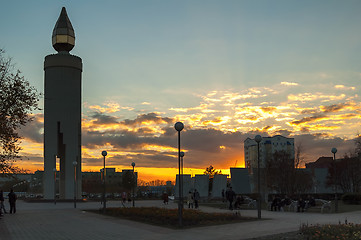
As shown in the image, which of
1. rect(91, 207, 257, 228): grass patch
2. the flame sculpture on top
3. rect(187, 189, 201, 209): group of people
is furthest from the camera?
the flame sculpture on top

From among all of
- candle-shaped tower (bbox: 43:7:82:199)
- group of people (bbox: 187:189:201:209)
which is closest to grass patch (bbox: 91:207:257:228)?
group of people (bbox: 187:189:201:209)

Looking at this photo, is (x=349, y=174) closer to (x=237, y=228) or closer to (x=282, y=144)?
(x=237, y=228)

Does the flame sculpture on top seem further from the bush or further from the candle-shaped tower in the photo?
the bush

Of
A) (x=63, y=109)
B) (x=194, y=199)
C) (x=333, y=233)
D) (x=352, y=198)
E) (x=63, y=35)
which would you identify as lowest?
(x=352, y=198)

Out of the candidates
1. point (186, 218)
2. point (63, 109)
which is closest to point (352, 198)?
point (186, 218)

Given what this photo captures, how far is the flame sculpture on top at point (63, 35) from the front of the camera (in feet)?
178

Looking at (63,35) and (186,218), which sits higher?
(63,35)

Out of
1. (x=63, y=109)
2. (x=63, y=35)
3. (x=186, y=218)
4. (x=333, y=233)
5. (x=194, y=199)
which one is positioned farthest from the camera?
(x=63, y=35)

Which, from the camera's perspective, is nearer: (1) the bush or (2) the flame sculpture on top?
(1) the bush

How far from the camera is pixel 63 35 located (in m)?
54.3

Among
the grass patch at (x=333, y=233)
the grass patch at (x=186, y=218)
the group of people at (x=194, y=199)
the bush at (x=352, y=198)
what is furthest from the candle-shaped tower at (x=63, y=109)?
the grass patch at (x=333, y=233)

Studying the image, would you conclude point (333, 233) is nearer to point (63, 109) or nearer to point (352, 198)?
point (352, 198)

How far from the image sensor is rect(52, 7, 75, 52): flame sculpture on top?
2138 inches

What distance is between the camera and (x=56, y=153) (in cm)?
5325
